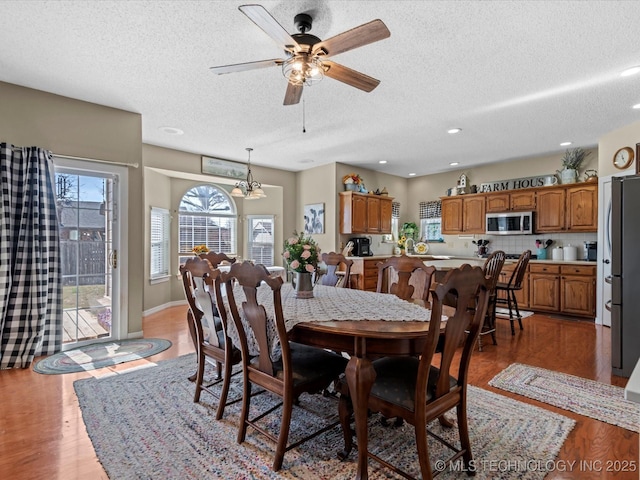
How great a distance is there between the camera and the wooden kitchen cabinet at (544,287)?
527 centimetres

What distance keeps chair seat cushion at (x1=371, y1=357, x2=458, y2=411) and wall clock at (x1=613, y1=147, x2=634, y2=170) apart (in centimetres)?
→ 454

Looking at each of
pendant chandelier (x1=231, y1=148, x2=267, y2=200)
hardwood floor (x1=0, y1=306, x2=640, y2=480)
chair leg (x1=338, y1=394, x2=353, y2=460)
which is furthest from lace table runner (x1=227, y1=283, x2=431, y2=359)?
pendant chandelier (x1=231, y1=148, x2=267, y2=200)

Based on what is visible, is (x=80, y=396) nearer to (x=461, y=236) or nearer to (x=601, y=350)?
(x=601, y=350)

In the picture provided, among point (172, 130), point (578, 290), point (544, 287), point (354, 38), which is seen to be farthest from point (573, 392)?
point (172, 130)

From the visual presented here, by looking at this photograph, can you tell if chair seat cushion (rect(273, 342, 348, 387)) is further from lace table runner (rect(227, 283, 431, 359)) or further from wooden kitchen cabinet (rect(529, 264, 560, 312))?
wooden kitchen cabinet (rect(529, 264, 560, 312))

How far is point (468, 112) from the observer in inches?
152

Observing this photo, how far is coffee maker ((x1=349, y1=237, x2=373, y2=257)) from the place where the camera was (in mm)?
6484

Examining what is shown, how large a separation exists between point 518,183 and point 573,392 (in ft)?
14.8

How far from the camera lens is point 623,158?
4.42 m

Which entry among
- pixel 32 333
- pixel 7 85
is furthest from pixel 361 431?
pixel 7 85

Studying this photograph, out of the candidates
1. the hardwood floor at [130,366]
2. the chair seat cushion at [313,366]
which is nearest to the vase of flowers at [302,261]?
the chair seat cushion at [313,366]

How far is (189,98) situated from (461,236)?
573 centimetres

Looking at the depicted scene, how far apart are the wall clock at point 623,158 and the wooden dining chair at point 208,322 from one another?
5296 millimetres

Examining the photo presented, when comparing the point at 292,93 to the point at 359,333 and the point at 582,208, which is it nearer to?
the point at 359,333
